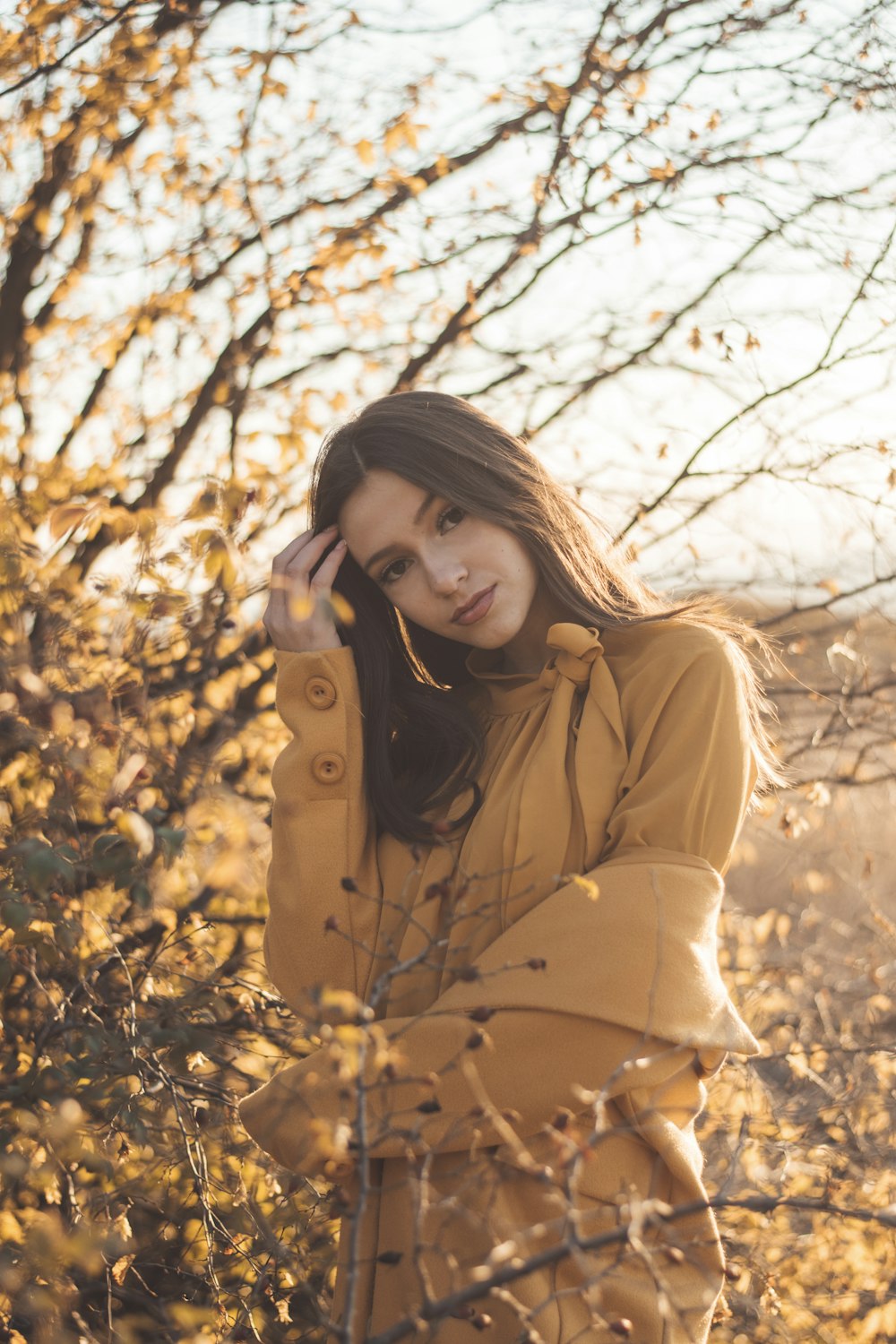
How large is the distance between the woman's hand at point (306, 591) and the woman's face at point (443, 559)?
10cm

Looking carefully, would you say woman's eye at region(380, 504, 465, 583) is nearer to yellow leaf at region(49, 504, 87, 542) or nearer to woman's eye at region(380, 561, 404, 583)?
woman's eye at region(380, 561, 404, 583)

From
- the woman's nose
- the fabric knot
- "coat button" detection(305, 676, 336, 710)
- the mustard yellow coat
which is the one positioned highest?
the woman's nose

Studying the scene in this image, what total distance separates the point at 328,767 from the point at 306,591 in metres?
0.32

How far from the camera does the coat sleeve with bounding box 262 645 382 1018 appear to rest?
200 cm

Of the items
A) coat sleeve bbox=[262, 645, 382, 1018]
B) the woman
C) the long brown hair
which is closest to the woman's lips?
the woman

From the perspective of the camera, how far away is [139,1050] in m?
2.12

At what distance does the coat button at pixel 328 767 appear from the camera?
2.09 meters

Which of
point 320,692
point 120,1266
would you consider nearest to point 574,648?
point 320,692

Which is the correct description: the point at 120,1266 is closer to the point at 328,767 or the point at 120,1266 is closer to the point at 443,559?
the point at 328,767

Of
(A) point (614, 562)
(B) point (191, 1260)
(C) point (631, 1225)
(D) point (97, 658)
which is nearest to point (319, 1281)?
(B) point (191, 1260)

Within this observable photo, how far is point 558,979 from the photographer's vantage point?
5.33 feet

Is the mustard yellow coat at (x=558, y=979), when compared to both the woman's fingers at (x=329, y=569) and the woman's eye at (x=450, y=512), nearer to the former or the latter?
the woman's eye at (x=450, y=512)

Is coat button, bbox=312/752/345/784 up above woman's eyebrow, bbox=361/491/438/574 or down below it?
below

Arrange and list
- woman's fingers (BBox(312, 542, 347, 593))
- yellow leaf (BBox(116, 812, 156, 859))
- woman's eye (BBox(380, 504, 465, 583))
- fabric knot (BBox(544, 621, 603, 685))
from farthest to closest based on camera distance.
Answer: woman's fingers (BBox(312, 542, 347, 593)), woman's eye (BBox(380, 504, 465, 583)), fabric knot (BBox(544, 621, 603, 685)), yellow leaf (BBox(116, 812, 156, 859))
